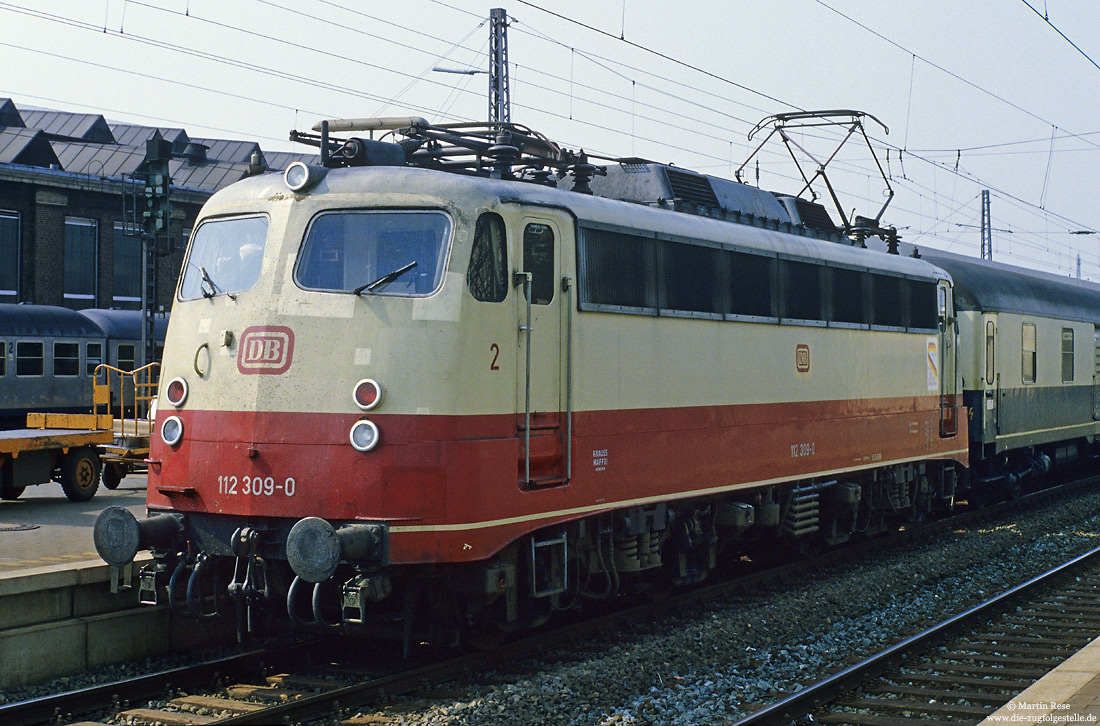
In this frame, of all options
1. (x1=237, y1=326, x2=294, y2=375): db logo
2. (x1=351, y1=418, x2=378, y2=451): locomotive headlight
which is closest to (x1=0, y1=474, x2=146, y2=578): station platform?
(x1=237, y1=326, x2=294, y2=375): db logo

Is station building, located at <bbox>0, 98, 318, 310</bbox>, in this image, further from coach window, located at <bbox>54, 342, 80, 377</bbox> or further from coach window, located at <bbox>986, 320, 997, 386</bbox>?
coach window, located at <bbox>986, 320, 997, 386</bbox>

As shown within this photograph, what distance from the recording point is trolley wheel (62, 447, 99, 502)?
15695 millimetres

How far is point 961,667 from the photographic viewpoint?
9.06 m

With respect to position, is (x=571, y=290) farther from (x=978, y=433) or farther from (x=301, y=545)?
(x=978, y=433)

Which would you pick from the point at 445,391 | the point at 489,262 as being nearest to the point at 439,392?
the point at 445,391

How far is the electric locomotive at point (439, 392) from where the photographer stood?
7.76 meters

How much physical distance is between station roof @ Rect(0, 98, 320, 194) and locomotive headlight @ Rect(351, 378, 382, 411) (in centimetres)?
3605

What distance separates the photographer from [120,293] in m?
41.8

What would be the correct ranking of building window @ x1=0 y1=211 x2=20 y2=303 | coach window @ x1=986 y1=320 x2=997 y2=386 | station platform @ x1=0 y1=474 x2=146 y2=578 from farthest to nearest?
building window @ x1=0 y1=211 x2=20 y2=303 < coach window @ x1=986 y1=320 x2=997 y2=386 < station platform @ x1=0 y1=474 x2=146 y2=578

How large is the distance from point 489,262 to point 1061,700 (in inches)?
183

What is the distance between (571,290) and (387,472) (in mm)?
2195

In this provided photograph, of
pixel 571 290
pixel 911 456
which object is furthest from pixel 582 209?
pixel 911 456

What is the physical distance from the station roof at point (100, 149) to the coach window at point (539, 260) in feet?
116

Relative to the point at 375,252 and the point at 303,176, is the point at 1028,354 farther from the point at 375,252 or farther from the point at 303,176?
the point at 303,176
